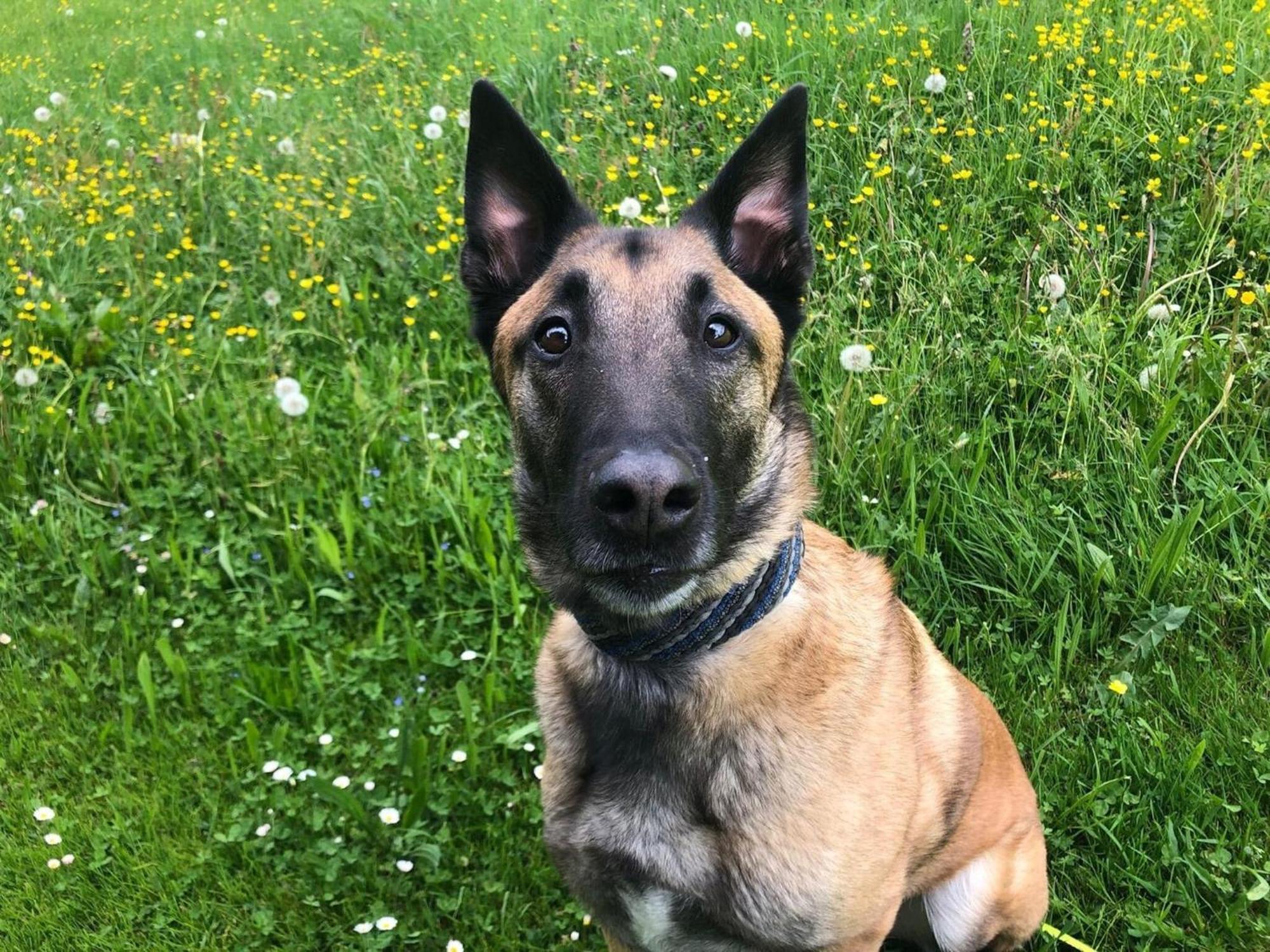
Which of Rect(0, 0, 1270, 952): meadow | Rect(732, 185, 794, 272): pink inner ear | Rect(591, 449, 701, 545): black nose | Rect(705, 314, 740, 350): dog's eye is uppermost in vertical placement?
Rect(732, 185, 794, 272): pink inner ear

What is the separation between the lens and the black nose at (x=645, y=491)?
5.52 ft

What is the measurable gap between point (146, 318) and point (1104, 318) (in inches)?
175

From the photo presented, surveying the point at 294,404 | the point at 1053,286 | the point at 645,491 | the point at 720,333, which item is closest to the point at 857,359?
the point at 1053,286

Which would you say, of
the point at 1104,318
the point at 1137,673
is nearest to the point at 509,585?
the point at 1137,673

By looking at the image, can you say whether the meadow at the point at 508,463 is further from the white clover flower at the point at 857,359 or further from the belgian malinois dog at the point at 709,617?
the belgian malinois dog at the point at 709,617

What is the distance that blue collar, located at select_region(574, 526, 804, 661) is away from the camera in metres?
2.02

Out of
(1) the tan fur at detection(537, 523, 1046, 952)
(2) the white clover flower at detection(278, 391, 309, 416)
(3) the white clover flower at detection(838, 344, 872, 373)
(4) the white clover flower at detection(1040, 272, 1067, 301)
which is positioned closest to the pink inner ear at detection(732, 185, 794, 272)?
(1) the tan fur at detection(537, 523, 1046, 952)

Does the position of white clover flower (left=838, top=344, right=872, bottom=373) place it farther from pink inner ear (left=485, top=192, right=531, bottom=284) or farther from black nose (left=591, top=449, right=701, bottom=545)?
black nose (left=591, top=449, right=701, bottom=545)

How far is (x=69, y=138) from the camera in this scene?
5922 millimetres

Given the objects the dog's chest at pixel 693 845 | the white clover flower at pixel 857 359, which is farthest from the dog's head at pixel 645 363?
the white clover flower at pixel 857 359

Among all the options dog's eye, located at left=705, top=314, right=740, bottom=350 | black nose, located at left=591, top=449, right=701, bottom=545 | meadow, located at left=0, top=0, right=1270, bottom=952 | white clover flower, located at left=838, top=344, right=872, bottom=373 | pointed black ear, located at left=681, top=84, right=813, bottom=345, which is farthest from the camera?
white clover flower, located at left=838, top=344, right=872, bottom=373

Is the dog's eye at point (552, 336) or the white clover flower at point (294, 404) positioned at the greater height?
the dog's eye at point (552, 336)

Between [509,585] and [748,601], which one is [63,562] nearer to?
[509,585]

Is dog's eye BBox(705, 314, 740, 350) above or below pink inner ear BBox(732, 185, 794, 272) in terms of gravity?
below
